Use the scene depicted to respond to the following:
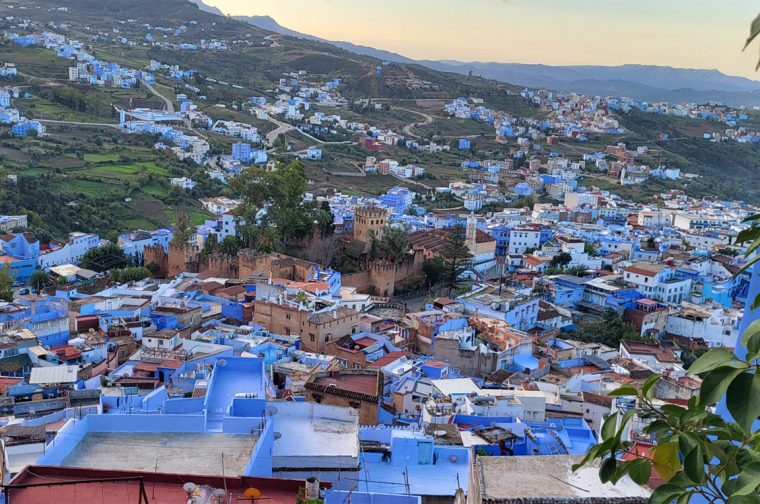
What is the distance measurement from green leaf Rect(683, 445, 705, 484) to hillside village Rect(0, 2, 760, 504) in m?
0.73

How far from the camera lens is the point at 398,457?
19.7 feet

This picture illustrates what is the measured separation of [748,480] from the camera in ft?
3.19

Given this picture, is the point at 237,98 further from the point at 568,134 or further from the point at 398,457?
the point at 398,457

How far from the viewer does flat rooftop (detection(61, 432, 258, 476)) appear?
13.7ft

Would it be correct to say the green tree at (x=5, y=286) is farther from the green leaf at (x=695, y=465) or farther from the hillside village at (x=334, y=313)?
the green leaf at (x=695, y=465)

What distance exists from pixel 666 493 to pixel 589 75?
200 metres

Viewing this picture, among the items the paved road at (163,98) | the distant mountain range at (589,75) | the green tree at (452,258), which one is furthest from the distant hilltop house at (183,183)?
the distant mountain range at (589,75)

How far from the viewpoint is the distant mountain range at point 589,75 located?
152375 millimetres

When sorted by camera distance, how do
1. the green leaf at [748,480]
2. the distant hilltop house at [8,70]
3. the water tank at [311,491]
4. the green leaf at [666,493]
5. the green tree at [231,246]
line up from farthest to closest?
1. the distant hilltop house at [8,70]
2. the green tree at [231,246]
3. the water tank at [311,491]
4. the green leaf at [666,493]
5. the green leaf at [748,480]

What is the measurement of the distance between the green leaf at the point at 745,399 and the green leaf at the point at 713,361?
3cm

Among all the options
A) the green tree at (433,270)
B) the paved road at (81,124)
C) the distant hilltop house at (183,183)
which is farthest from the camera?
the paved road at (81,124)

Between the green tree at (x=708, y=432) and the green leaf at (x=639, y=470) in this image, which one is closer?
the green tree at (x=708, y=432)

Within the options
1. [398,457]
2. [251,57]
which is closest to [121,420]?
[398,457]

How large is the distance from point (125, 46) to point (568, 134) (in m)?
34.4
